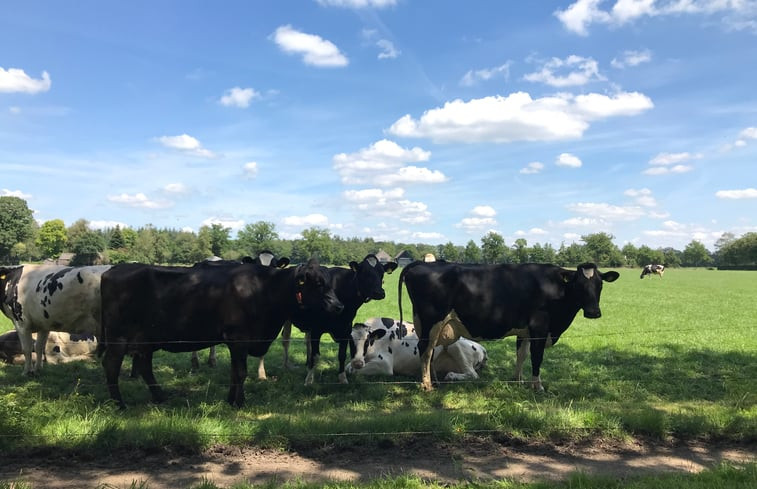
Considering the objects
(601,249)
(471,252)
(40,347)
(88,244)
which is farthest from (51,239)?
(40,347)

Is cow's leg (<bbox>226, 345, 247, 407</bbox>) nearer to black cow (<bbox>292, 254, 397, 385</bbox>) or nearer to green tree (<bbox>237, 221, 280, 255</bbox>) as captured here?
black cow (<bbox>292, 254, 397, 385</bbox>)

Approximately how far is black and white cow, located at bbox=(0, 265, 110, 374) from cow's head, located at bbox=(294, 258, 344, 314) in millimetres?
3798

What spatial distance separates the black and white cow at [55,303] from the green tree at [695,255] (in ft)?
599

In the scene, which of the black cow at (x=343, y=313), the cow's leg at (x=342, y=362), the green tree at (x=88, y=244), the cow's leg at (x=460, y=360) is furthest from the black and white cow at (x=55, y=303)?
the green tree at (x=88, y=244)

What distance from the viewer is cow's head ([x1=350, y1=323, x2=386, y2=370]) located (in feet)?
31.5

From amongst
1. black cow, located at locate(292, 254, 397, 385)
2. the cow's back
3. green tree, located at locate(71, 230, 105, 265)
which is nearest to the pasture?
black cow, located at locate(292, 254, 397, 385)

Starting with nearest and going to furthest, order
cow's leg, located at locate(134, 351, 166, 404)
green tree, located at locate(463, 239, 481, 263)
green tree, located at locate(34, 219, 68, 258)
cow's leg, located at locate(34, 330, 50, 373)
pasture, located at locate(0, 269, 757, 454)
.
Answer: pasture, located at locate(0, 269, 757, 454) → cow's leg, located at locate(134, 351, 166, 404) → cow's leg, located at locate(34, 330, 50, 373) → green tree, located at locate(463, 239, 481, 263) → green tree, located at locate(34, 219, 68, 258)

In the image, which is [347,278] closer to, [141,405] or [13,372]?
[141,405]

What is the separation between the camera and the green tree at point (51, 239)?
383ft

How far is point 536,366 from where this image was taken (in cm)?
883

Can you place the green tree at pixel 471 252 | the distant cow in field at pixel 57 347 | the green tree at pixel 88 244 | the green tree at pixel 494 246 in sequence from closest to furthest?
1. the distant cow in field at pixel 57 347
2. the green tree at pixel 494 246
3. the green tree at pixel 471 252
4. the green tree at pixel 88 244

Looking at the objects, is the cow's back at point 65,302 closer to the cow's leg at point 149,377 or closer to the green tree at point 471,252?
the cow's leg at point 149,377

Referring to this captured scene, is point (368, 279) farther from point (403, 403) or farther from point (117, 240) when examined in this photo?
point (117, 240)

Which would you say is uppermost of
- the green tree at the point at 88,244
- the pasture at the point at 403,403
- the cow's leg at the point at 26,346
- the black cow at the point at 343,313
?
the green tree at the point at 88,244
